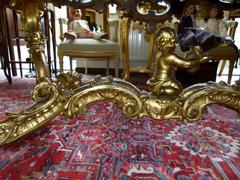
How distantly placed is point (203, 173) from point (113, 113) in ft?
1.73

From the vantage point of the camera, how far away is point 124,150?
0.68 meters

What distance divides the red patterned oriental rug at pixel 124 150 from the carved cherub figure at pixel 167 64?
0.47 ft

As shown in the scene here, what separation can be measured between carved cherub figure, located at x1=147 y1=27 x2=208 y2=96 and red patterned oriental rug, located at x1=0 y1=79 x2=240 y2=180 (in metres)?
0.14

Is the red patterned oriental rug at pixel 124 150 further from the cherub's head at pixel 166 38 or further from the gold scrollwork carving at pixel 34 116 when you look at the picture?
the cherub's head at pixel 166 38

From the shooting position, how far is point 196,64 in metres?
0.58

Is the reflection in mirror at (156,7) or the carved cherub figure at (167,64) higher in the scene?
the reflection in mirror at (156,7)

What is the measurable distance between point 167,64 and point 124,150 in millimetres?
283

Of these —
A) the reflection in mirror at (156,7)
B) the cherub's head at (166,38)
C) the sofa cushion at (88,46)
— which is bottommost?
the sofa cushion at (88,46)

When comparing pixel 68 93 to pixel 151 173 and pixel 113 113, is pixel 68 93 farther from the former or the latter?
pixel 113 113

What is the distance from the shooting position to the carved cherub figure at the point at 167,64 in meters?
0.57

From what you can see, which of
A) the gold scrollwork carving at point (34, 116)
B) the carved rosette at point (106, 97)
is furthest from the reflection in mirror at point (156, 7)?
the gold scrollwork carving at point (34, 116)

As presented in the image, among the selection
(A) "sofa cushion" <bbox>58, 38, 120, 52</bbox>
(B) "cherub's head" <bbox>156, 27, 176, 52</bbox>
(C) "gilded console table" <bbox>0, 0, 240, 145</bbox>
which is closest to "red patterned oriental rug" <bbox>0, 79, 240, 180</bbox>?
(C) "gilded console table" <bbox>0, 0, 240, 145</bbox>

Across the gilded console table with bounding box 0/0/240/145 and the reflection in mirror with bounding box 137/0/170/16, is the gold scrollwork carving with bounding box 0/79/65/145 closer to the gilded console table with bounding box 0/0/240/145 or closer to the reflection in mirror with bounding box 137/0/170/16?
the gilded console table with bounding box 0/0/240/145

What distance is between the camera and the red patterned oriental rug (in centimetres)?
56
